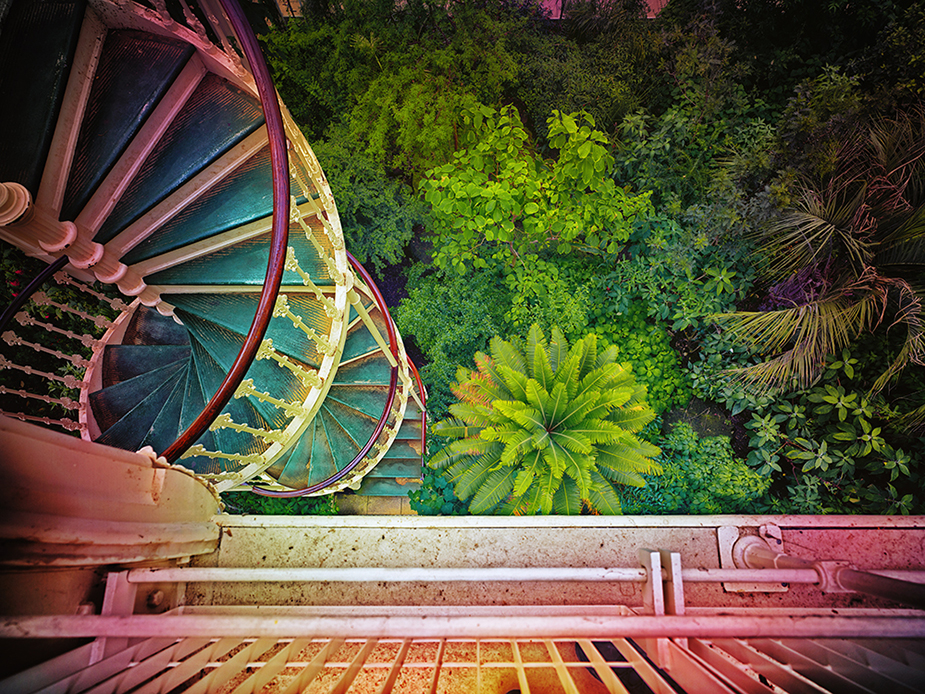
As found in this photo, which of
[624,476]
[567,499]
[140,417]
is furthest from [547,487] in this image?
[140,417]

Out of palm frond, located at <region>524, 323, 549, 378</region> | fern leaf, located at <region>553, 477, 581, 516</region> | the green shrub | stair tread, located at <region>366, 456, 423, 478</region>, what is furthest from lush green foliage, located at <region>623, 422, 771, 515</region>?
stair tread, located at <region>366, 456, 423, 478</region>

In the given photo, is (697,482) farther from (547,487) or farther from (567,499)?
(547,487)

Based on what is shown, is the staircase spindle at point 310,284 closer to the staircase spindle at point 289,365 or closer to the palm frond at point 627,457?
the staircase spindle at point 289,365

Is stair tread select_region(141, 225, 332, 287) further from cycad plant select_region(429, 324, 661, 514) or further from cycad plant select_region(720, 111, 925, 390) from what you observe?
cycad plant select_region(720, 111, 925, 390)

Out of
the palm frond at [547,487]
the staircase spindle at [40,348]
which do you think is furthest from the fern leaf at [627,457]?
the staircase spindle at [40,348]

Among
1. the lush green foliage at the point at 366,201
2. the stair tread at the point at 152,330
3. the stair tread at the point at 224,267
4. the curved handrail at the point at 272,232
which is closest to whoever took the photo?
the curved handrail at the point at 272,232

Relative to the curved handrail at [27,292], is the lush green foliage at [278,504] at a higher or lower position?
lower
